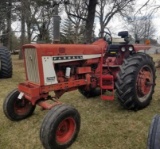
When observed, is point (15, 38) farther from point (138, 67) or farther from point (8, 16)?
point (138, 67)

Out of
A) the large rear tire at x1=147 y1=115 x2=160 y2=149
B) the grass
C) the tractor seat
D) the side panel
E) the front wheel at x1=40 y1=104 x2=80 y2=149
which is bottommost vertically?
the grass

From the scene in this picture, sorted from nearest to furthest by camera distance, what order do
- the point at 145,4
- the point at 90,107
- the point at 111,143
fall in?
the point at 111,143 < the point at 90,107 < the point at 145,4

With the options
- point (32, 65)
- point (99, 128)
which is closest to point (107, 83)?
point (99, 128)

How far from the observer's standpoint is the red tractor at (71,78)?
138 inches

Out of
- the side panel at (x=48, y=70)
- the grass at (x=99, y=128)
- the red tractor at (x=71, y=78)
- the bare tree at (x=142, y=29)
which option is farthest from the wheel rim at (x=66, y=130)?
the bare tree at (x=142, y=29)

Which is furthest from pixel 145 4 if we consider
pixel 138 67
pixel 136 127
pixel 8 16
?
pixel 8 16

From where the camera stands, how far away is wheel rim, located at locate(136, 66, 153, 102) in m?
4.67

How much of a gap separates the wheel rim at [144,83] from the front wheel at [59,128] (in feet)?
5.27

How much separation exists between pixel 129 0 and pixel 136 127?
15.7m

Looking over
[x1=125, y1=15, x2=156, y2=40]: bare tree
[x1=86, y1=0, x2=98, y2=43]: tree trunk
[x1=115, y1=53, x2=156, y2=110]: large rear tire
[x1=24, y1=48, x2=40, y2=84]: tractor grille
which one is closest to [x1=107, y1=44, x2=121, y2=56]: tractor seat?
[x1=115, y1=53, x2=156, y2=110]: large rear tire

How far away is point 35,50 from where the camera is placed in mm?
3682

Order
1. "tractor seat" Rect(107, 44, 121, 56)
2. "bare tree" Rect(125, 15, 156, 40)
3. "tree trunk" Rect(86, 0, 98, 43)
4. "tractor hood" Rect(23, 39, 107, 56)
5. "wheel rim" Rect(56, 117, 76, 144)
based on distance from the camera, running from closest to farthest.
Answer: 1. "wheel rim" Rect(56, 117, 76, 144)
2. "tractor hood" Rect(23, 39, 107, 56)
3. "tractor seat" Rect(107, 44, 121, 56)
4. "tree trunk" Rect(86, 0, 98, 43)
5. "bare tree" Rect(125, 15, 156, 40)

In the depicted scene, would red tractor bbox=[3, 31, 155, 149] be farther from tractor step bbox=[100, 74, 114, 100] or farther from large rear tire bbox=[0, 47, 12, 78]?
large rear tire bbox=[0, 47, 12, 78]

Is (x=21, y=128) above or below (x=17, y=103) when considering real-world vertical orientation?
below
